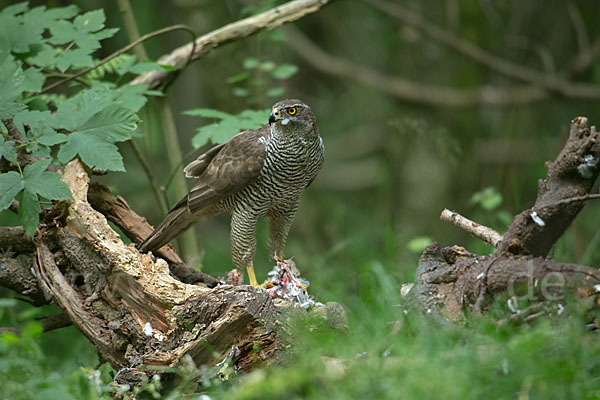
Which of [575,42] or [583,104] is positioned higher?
[575,42]

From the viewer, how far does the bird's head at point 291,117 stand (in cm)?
457

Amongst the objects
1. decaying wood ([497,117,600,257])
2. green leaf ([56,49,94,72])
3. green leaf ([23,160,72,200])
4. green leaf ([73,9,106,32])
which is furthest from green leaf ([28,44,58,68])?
decaying wood ([497,117,600,257])

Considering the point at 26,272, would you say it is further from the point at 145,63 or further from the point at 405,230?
the point at 405,230

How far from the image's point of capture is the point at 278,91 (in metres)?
5.81

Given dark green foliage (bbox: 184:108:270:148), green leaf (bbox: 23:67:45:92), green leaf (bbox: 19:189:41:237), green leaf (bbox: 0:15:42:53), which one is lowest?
dark green foliage (bbox: 184:108:270:148)

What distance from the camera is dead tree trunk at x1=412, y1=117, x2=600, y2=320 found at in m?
2.76

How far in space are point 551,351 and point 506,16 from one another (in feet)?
26.7

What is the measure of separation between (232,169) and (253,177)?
6.4 inches

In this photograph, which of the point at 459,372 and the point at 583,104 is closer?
the point at 459,372

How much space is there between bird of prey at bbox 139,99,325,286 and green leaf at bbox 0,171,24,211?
3.72ft

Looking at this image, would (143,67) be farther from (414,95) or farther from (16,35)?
(414,95)

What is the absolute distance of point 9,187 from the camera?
3424 mm

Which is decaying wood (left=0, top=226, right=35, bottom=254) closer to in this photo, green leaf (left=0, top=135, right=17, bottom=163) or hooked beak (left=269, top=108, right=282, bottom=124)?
green leaf (left=0, top=135, right=17, bottom=163)

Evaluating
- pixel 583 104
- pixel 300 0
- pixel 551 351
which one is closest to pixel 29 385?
pixel 551 351
